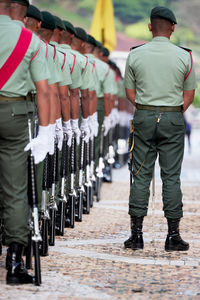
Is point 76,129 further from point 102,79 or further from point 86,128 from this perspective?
point 102,79

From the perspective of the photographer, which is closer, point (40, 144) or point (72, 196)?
point (40, 144)

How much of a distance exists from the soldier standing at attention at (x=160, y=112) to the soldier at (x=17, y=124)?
1.66m

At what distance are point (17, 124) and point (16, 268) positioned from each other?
3.14ft

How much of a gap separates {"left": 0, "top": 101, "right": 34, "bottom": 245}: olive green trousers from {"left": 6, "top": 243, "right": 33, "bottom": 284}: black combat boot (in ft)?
0.20

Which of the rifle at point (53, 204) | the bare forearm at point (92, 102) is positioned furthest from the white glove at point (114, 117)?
the rifle at point (53, 204)

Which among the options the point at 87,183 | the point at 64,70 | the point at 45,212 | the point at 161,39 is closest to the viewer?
the point at 45,212

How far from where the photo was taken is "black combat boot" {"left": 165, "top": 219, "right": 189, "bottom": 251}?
7.41 meters

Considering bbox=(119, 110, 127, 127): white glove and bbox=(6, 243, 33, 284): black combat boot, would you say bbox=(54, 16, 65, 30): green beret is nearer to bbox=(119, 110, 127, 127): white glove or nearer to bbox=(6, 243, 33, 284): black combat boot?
bbox=(6, 243, 33, 284): black combat boot

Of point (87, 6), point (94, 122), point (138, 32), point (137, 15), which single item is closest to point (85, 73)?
point (94, 122)

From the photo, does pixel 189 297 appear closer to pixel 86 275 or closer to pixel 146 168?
pixel 86 275

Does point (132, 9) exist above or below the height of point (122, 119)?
above

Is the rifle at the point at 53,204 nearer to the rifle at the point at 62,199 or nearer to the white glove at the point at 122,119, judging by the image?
the rifle at the point at 62,199

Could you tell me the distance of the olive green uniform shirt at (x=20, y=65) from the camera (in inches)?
221

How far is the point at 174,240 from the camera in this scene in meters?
7.41
